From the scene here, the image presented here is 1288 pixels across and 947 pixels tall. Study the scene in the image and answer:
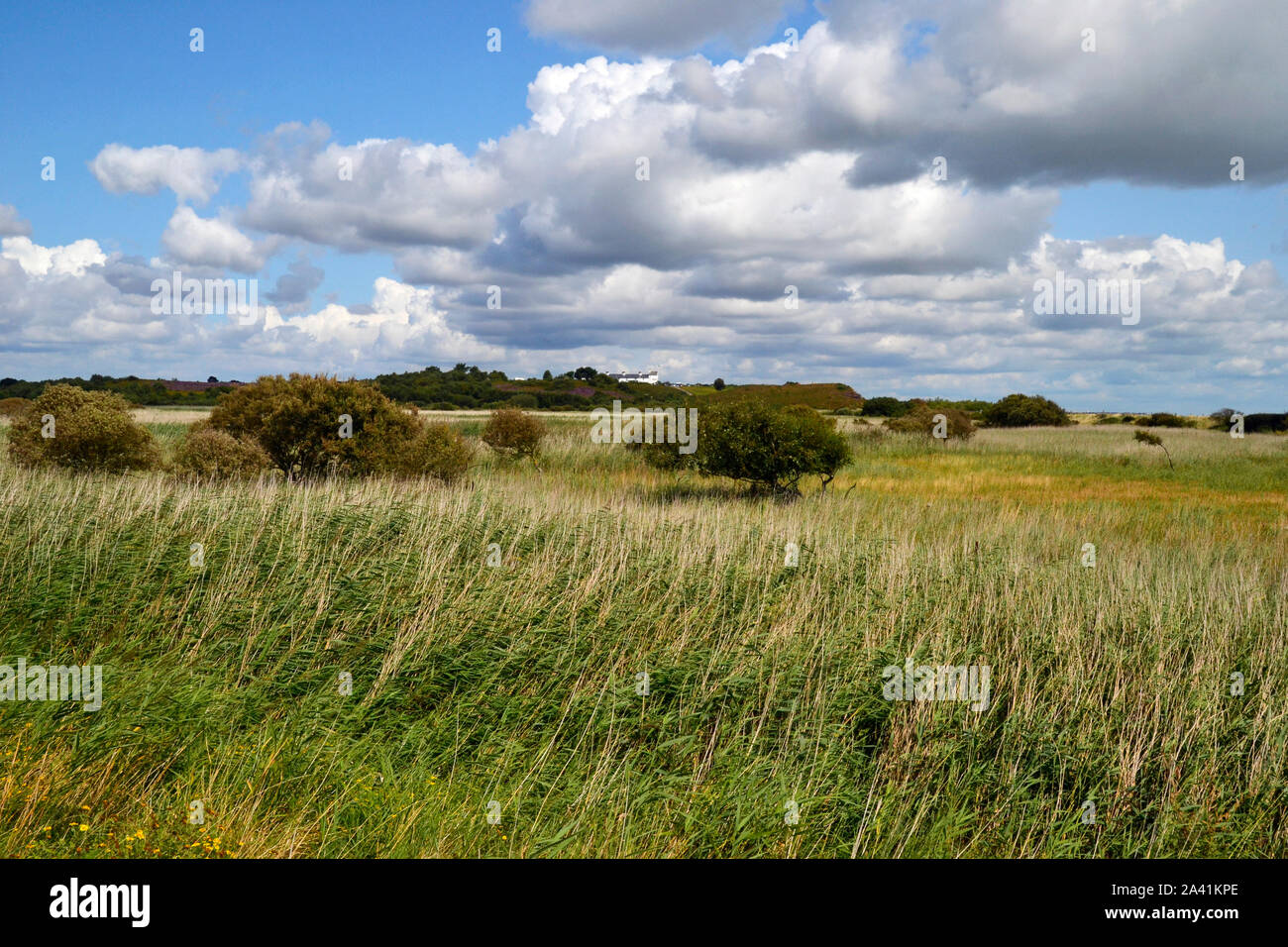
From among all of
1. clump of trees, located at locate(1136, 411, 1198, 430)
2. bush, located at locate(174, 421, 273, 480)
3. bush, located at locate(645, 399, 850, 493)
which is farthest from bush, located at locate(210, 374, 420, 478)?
clump of trees, located at locate(1136, 411, 1198, 430)

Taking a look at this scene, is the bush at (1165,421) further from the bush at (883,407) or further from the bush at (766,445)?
the bush at (766,445)

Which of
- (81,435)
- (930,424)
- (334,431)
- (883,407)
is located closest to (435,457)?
(334,431)

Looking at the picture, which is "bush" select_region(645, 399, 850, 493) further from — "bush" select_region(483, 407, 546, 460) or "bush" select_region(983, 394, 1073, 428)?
Answer: "bush" select_region(983, 394, 1073, 428)

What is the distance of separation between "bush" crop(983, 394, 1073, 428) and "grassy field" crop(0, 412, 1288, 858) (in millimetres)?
63936

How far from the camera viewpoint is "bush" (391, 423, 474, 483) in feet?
60.1

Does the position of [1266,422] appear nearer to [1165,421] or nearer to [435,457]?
[1165,421]

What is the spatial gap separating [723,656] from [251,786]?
12.8 ft

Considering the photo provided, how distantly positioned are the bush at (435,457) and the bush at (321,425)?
Answer: 18 cm

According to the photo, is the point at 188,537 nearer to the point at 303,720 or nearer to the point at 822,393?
the point at 303,720

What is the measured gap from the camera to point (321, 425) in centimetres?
1884

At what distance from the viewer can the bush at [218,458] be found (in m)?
16.2

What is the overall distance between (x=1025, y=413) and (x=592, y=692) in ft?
240
